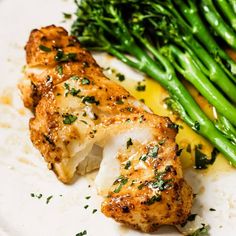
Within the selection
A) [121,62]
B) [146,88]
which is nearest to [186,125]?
[146,88]

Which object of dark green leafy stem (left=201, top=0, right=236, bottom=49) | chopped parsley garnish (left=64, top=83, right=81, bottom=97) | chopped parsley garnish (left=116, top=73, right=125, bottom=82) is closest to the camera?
chopped parsley garnish (left=64, top=83, right=81, bottom=97)

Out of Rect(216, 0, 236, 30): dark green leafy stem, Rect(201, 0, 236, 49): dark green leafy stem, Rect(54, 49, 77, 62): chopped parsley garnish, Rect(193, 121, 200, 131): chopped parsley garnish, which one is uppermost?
Rect(216, 0, 236, 30): dark green leafy stem

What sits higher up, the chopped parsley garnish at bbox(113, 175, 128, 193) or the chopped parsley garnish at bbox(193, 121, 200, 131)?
the chopped parsley garnish at bbox(193, 121, 200, 131)

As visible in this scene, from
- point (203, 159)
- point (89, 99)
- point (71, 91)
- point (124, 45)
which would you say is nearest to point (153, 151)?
point (203, 159)

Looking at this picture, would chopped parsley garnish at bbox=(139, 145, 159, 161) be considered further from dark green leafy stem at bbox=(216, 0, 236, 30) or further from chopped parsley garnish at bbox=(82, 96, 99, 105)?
dark green leafy stem at bbox=(216, 0, 236, 30)

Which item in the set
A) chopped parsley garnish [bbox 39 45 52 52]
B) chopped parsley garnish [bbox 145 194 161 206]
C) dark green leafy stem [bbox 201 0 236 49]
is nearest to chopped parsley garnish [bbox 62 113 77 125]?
chopped parsley garnish [bbox 39 45 52 52]

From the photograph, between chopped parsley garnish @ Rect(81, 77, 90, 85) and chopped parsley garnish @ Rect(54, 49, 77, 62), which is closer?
chopped parsley garnish @ Rect(81, 77, 90, 85)

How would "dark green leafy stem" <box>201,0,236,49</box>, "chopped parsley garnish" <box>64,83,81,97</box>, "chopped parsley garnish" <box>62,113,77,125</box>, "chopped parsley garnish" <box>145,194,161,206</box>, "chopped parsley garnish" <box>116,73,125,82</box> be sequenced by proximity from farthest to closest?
"chopped parsley garnish" <box>116,73,125,82</box>
"dark green leafy stem" <box>201,0,236,49</box>
"chopped parsley garnish" <box>64,83,81,97</box>
"chopped parsley garnish" <box>62,113,77,125</box>
"chopped parsley garnish" <box>145,194,161,206</box>
